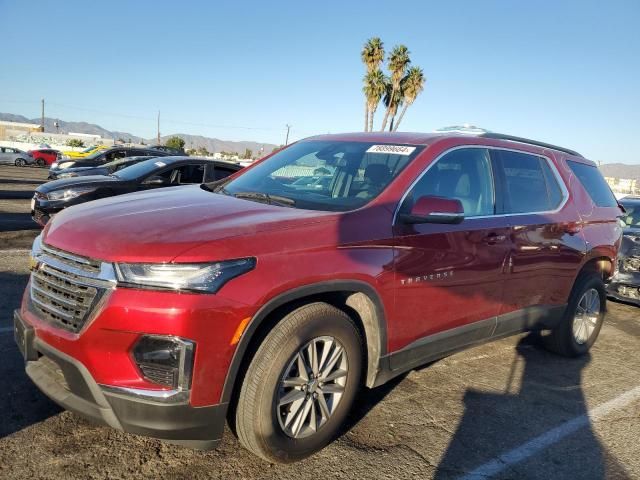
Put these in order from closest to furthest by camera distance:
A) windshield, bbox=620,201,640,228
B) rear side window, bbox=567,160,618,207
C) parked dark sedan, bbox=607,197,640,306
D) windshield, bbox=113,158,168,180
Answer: rear side window, bbox=567,160,618,207
parked dark sedan, bbox=607,197,640,306
windshield, bbox=620,201,640,228
windshield, bbox=113,158,168,180

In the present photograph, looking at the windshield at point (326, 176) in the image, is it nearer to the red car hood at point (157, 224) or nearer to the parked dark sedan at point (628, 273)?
the red car hood at point (157, 224)

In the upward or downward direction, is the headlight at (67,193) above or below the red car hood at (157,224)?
below

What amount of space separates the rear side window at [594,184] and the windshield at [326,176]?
2216mm

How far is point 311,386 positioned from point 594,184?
3.80m

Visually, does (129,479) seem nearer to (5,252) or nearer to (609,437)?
(609,437)

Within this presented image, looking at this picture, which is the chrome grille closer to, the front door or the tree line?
the front door

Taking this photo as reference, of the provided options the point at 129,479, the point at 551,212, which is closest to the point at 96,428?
the point at 129,479

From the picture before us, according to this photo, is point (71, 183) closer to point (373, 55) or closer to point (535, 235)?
point (535, 235)

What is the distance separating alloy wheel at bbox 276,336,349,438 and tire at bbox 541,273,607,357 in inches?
107

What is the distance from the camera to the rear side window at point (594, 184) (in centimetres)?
485

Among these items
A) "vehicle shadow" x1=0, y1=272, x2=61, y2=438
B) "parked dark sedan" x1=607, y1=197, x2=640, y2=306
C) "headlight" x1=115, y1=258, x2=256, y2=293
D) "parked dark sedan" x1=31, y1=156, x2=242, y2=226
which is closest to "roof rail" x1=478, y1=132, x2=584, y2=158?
"parked dark sedan" x1=607, y1=197, x2=640, y2=306

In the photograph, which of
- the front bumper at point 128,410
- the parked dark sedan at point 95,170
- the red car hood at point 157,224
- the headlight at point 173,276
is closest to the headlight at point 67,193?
the parked dark sedan at point 95,170

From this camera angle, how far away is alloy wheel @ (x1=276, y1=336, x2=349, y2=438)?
2.69m

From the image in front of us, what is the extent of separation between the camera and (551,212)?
4.28 meters
